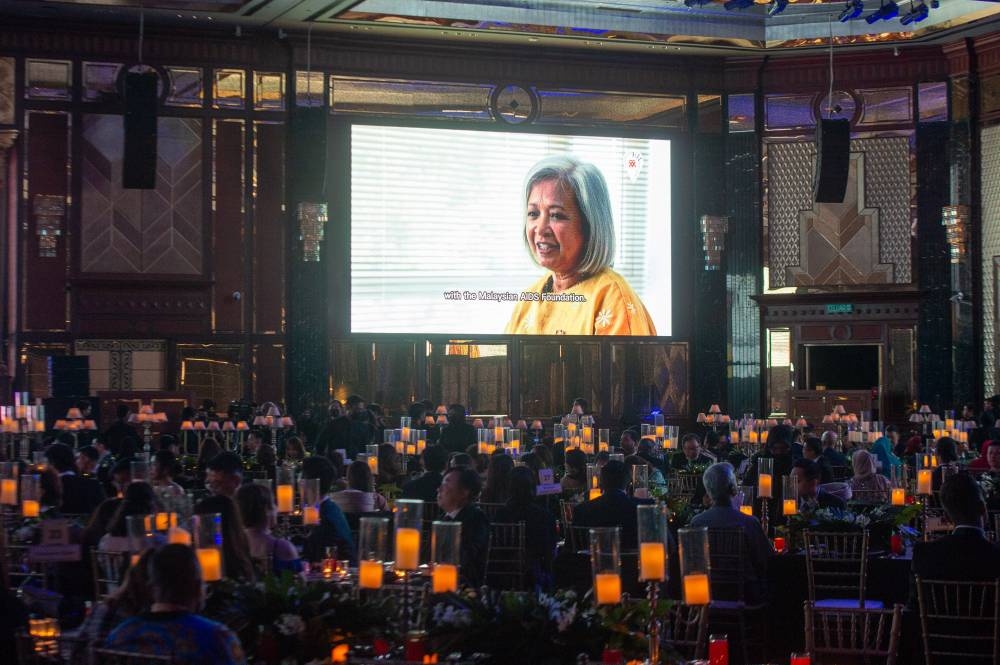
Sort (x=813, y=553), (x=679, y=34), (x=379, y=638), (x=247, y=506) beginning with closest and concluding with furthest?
(x=379, y=638), (x=247, y=506), (x=813, y=553), (x=679, y=34)

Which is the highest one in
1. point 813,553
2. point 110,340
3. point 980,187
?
point 980,187

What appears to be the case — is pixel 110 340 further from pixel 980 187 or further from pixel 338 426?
pixel 980 187

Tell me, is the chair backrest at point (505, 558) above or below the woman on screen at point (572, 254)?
below

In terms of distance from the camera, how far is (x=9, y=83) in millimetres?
20312

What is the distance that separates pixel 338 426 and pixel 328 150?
7.01 metres

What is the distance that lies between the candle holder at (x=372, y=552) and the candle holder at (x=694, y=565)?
A: 1253mm

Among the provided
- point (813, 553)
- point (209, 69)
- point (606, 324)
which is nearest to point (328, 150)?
point (209, 69)

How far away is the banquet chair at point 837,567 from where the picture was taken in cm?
813

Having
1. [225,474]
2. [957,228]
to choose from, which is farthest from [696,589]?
[957,228]

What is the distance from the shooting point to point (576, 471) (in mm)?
11633

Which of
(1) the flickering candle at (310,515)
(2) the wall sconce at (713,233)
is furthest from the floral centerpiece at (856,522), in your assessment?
(2) the wall sconce at (713,233)

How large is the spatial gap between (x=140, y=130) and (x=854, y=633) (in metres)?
12.8

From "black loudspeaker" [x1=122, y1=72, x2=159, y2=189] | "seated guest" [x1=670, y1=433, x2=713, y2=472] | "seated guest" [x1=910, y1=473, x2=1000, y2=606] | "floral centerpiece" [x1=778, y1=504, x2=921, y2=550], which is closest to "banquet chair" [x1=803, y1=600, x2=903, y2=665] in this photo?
"seated guest" [x1=910, y1=473, x2=1000, y2=606]

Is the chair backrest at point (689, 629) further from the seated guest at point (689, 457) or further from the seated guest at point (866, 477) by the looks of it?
the seated guest at point (689, 457)
